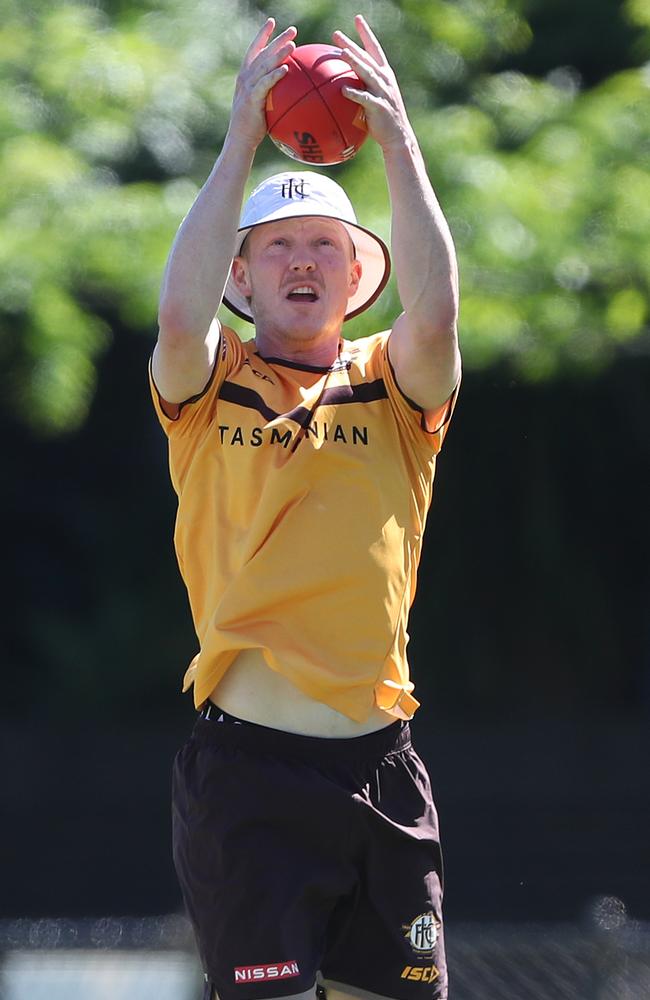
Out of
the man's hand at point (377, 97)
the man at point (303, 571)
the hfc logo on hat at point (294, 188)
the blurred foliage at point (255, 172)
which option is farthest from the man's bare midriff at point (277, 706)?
the blurred foliage at point (255, 172)

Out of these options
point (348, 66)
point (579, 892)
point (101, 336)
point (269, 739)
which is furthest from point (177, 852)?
point (579, 892)

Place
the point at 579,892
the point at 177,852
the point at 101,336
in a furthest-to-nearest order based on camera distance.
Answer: the point at 579,892
the point at 101,336
the point at 177,852

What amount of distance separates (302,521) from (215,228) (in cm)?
63

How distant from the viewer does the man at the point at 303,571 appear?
3.28 metres

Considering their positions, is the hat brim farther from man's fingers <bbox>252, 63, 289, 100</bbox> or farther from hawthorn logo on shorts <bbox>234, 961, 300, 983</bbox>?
hawthorn logo on shorts <bbox>234, 961, 300, 983</bbox>

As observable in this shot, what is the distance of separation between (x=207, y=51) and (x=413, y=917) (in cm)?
355

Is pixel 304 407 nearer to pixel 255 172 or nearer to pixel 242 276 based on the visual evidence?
pixel 242 276

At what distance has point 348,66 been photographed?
11.4 ft

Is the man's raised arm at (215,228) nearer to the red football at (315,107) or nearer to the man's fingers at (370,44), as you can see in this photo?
the red football at (315,107)

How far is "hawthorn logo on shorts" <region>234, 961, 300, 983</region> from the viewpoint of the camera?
3273 mm

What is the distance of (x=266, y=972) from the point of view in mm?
3277

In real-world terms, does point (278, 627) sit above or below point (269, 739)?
above

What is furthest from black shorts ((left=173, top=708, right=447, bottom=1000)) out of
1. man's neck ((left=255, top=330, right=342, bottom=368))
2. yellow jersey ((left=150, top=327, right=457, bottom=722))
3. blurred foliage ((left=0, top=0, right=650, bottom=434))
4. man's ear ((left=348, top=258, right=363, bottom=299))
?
blurred foliage ((left=0, top=0, right=650, bottom=434))

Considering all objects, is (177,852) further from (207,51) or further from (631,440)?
(631,440)
